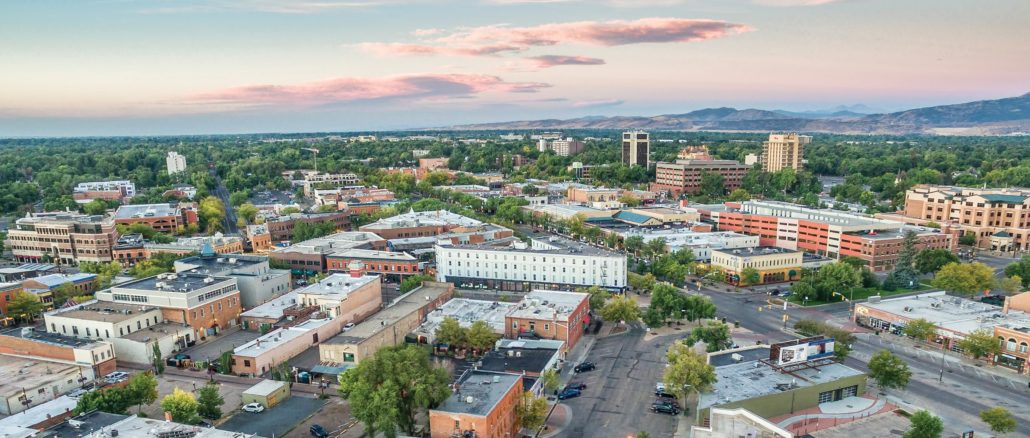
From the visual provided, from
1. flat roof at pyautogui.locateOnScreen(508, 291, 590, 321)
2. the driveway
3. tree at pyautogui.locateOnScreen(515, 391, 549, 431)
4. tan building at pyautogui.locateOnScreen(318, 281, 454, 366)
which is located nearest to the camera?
tree at pyautogui.locateOnScreen(515, 391, 549, 431)

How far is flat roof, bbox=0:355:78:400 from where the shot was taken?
44.1 meters

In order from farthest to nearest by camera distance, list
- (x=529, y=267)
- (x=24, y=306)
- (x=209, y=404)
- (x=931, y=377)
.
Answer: (x=529, y=267) < (x=24, y=306) < (x=931, y=377) < (x=209, y=404)

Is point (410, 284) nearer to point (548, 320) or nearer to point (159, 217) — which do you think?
point (548, 320)

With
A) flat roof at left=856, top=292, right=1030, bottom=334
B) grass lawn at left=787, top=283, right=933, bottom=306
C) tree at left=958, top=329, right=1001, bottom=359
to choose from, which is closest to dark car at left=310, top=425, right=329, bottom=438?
tree at left=958, top=329, right=1001, bottom=359

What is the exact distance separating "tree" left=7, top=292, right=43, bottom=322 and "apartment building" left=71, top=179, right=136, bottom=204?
8704 cm

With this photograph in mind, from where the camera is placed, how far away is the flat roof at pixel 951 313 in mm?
54156

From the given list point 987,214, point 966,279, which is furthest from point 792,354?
point 987,214

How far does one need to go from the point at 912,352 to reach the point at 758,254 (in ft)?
87.5

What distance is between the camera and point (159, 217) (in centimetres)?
11031

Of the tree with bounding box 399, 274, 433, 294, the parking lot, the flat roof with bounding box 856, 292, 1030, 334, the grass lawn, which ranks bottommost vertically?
the grass lawn

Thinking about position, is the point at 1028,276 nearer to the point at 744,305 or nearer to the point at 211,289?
the point at 744,305

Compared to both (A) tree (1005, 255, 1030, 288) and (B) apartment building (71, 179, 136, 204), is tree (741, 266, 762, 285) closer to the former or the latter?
(A) tree (1005, 255, 1030, 288)

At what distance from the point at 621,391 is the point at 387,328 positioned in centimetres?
2132

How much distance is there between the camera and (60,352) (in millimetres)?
50219
